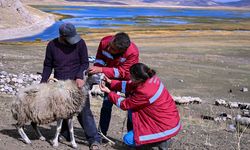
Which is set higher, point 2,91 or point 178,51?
point 2,91

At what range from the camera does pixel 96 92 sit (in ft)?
45.4

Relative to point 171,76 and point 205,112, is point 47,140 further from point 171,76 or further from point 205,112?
point 171,76

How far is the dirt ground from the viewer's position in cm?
762

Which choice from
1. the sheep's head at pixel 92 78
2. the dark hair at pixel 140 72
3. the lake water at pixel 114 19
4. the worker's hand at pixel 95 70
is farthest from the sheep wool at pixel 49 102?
the lake water at pixel 114 19

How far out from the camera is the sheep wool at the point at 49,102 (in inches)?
251

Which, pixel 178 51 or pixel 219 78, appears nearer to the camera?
pixel 219 78

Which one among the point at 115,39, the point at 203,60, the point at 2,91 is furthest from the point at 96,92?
the point at 203,60

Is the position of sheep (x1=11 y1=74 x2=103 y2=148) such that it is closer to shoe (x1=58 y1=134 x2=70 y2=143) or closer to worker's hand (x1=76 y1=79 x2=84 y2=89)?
worker's hand (x1=76 y1=79 x2=84 y2=89)

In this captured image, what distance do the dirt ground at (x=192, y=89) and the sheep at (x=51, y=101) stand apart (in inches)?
17.7

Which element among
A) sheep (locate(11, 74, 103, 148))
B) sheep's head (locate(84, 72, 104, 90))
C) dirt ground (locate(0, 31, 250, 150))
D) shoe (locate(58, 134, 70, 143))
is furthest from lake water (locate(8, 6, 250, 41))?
sheep's head (locate(84, 72, 104, 90))

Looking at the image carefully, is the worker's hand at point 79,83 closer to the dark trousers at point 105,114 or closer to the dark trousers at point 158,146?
the dark trousers at point 105,114

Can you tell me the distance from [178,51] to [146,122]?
24.8 meters

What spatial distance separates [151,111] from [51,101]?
4.62 feet

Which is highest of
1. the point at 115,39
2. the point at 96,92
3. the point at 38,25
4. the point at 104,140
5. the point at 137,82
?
the point at 115,39
